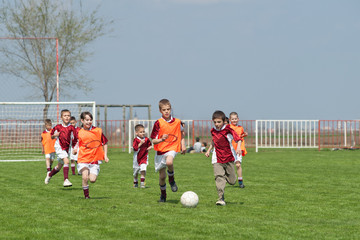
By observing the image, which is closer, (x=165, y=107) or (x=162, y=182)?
(x=165, y=107)

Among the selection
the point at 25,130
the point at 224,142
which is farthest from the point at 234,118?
the point at 25,130

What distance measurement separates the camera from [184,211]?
920 cm

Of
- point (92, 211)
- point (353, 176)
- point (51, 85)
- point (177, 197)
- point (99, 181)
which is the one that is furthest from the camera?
point (51, 85)

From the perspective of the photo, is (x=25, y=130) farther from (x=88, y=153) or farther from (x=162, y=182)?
(x=162, y=182)

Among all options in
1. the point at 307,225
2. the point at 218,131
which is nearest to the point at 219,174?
the point at 218,131

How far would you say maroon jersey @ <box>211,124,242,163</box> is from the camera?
10.5m

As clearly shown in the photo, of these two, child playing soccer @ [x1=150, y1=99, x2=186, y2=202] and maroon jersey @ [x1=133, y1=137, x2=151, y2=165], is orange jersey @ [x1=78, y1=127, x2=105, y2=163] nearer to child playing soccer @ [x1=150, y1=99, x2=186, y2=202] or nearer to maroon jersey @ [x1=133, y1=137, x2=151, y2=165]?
child playing soccer @ [x1=150, y1=99, x2=186, y2=202]

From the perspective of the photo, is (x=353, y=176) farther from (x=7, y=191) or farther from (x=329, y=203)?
(x=7, y=191)

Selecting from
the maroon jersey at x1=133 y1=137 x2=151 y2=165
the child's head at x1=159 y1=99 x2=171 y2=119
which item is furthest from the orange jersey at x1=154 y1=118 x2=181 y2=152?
the maroon jersey at x1=133 y1=137 x2=151 y2=165

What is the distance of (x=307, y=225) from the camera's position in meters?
7.82

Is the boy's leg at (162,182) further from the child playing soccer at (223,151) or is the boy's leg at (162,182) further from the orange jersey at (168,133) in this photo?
the child playing soccer at (223,151)

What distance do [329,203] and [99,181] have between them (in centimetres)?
673

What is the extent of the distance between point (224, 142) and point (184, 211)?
1.87 m

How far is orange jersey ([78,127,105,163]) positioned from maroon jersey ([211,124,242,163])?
2310 mm
